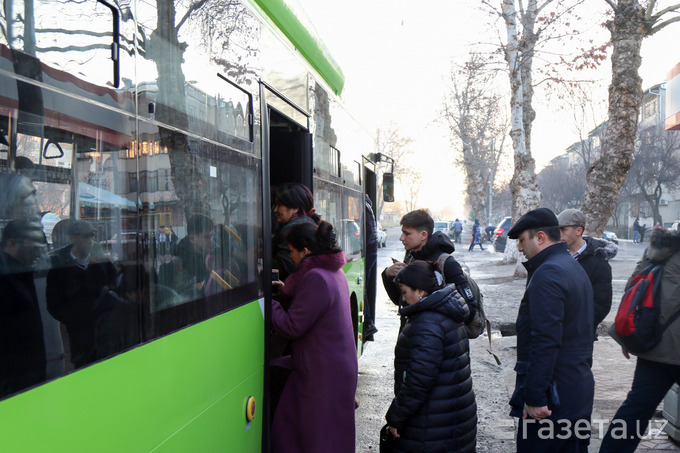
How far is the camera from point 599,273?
4789 mm

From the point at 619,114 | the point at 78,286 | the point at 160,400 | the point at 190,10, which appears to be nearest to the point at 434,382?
the point at 160,400

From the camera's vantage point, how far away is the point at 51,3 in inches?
63.4

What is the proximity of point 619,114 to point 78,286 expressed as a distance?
36.9 feet

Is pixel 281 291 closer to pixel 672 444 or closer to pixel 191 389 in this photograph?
pixel 191 389

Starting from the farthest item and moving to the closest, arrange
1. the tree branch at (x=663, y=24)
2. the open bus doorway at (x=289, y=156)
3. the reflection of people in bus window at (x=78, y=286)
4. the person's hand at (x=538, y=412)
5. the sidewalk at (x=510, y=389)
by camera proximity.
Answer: the tree branch at (x=663, y=24) → the sidewalk at (x=510, y=389) → the open bus doorway at (x=289, y=156) → the person's hand at (x=538, y=412) → the reflection of people in bus window at (x=78, y=286)

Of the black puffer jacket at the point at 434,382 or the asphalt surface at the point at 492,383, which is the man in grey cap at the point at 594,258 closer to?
the asphalt surface at the point at 492,383

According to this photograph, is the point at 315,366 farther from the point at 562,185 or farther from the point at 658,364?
the point at 562,185

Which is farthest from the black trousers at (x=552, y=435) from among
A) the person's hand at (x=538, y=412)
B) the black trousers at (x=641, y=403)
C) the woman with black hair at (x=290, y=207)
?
the woman with black hair at (x=290, y=207)

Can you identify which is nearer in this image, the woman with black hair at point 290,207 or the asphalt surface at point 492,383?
the woman with black hair at point 290,207

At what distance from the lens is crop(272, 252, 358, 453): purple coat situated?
3307 mm

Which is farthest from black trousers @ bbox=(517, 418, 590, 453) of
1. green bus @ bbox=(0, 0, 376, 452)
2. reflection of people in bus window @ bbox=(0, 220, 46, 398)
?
reflection of people in bus window @ bbox=(0, 220, 46, 398)

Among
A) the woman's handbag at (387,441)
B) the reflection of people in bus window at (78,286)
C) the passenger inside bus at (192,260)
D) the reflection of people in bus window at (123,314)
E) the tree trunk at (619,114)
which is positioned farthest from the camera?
the tree trunk at (619,114)

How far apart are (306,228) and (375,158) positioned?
18.0 feet

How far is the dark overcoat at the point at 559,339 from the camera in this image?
3.16 meters
